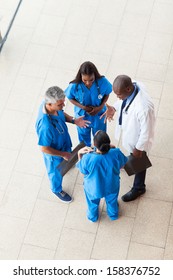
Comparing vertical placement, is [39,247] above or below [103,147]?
below

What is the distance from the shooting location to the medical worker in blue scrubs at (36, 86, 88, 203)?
3.54 metres

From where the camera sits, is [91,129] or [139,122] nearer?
[139,122]

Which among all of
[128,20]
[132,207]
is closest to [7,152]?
[132,207]

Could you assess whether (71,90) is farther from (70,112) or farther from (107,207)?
(107,207)

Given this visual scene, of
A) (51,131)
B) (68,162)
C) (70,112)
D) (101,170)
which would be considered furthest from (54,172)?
(70,112)

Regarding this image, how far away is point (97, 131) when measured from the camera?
3.86m

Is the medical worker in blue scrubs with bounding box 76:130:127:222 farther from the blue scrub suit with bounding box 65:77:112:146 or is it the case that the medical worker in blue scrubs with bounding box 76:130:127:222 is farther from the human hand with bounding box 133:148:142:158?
the blue scrub suit with bounding box 65:77:112:146

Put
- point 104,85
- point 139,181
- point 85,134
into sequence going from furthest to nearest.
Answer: point 85,134, point 139,181, point 104,85

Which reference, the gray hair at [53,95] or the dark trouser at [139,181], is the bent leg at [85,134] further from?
the gray hair at [53,95]

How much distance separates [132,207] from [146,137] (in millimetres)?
910

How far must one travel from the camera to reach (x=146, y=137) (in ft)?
11.9

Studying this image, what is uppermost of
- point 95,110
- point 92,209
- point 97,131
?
point 95,110

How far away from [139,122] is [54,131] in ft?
2.26
